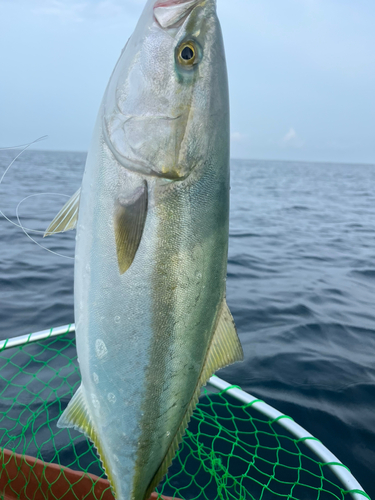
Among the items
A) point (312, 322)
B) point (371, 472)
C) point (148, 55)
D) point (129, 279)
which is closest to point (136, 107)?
point (148, 55)

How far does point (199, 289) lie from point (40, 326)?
451 cm

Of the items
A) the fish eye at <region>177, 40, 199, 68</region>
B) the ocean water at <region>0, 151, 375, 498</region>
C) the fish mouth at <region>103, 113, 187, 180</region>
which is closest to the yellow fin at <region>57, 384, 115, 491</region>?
the fish mouth at <region>103, 113, 187, 180</region>

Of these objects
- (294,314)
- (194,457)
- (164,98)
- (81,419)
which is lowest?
(294,314)

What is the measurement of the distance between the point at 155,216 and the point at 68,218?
0.43m

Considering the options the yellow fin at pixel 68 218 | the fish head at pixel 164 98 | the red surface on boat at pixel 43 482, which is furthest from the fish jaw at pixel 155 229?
the red surface on boat at pixel 43 482

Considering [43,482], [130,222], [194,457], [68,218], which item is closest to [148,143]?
[130,222]

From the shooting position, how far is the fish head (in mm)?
1327

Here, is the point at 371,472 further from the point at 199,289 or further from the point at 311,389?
the point at 199,289

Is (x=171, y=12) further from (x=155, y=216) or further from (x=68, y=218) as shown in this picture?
(x=68, y=218)

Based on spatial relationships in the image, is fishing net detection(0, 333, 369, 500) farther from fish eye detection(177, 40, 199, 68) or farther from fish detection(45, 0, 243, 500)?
fish eye detection(177, 40, 199, 68)

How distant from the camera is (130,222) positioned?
52.2 inches

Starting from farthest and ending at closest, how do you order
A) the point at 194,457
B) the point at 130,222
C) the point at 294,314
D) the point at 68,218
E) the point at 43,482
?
the point at 294,314 < the point at 194,457 < the point at 43,482 < the point at 68,218 < the point at 130,222

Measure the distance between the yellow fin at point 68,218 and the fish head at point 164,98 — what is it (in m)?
0.32

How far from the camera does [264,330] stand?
5.74 m
